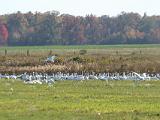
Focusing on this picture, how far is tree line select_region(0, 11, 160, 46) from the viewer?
150 metres

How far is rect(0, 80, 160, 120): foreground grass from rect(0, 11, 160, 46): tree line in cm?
11118

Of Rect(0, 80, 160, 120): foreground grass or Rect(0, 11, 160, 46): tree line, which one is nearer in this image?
Rect(0, 80, 160, 120): foreground grass

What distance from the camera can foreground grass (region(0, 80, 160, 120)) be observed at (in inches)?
879

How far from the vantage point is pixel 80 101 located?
89.1ft

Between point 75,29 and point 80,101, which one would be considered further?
point 75,29

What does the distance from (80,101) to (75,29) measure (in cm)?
13098

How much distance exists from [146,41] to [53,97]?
120 m

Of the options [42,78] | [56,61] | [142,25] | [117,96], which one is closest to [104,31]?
[142,25]

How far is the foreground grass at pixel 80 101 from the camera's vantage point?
22328mm

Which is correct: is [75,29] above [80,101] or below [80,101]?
above

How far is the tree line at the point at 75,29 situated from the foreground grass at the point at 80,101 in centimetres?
11118

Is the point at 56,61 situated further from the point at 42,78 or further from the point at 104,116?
the point at 104,116

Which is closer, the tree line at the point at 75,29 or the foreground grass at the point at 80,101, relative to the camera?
the foreground grass at the point at 80,101

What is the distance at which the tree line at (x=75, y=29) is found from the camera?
493ft
